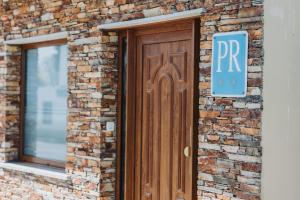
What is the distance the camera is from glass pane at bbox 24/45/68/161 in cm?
659

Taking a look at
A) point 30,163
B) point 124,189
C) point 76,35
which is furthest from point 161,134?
point 30,163

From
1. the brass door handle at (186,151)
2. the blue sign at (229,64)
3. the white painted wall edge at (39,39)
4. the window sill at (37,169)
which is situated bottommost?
the window sill at (37,169)

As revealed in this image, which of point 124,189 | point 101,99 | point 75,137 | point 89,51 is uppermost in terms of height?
point 89,51

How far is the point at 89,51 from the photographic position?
5863 millimetres

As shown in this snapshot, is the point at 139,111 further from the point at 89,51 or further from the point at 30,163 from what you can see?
the point at 30,163

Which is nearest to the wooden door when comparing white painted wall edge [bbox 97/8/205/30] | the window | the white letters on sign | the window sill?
white painted wall edge [bbox 97/8/205/30]

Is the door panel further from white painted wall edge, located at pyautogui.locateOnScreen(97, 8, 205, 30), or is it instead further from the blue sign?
the blue sign

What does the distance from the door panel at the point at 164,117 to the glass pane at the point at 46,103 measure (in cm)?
142

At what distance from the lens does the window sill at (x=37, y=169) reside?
20.4 ft

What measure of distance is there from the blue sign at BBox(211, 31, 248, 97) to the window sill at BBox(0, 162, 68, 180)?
8.14 ft

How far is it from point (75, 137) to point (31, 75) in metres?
1.62

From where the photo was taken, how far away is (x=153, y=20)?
5164 millimetres

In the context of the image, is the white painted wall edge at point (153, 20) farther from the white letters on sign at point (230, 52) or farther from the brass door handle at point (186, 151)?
the brass door handle at point (186, 151)

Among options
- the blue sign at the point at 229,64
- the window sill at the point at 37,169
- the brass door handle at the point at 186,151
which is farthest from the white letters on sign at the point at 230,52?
the window sill at the point at 37,169
